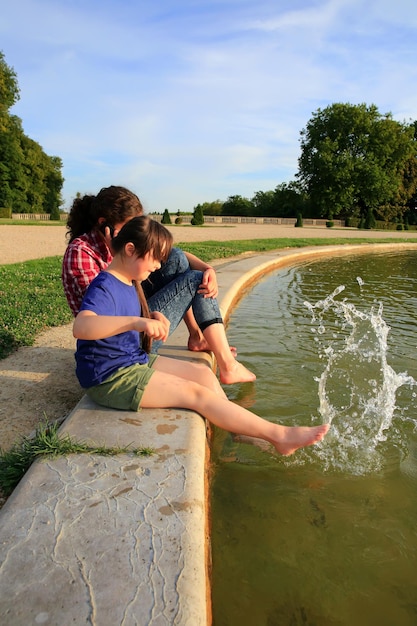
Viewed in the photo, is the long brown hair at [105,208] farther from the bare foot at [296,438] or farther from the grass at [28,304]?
the bare foot at [296,438]

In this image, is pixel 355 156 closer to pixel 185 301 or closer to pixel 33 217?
pixel 33 217

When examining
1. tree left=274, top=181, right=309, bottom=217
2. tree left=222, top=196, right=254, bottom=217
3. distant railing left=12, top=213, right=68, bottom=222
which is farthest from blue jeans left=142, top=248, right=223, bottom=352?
tree left=222, top=196, right=254, bottom=217

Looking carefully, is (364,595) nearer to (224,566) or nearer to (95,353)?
(224,566)

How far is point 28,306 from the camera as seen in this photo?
543cm

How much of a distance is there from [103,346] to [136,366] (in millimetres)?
219

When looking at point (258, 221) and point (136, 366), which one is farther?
point (258, 221)

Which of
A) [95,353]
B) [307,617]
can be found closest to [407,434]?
[307,617]

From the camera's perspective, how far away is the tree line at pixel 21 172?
47.2 metres

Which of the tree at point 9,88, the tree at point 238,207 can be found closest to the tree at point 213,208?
the tree at point 238,207

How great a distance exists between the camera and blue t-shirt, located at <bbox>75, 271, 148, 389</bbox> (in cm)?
250

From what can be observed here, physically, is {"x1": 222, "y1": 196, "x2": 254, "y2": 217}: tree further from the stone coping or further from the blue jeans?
the stone coping

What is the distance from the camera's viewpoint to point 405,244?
2173cm

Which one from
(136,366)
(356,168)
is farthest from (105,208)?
(356,168)

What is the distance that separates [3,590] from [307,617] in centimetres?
104
